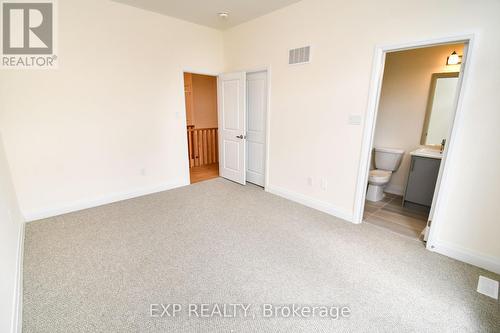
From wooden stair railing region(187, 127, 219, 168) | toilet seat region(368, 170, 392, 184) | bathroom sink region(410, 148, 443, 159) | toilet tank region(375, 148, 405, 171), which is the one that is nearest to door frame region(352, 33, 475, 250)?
toilet seat region(368, 170, 392, 184)

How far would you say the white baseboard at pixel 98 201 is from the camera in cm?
297

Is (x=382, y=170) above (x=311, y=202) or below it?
above

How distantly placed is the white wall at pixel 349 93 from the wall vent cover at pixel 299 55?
81 millimetres

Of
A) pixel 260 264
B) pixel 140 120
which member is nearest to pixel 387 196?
pixel 260 264

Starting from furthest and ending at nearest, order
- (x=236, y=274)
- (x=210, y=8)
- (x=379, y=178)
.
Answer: (x=379, y=178)
(x=210, y=8)
(x=236, y=274)

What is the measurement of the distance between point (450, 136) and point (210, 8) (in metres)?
3.32

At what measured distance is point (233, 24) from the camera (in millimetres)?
3939

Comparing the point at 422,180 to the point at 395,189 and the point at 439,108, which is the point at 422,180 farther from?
the point at 439,108

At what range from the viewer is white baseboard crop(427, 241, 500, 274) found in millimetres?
2087

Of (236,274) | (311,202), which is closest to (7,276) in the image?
(236,274)

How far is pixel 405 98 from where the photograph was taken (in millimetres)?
3689

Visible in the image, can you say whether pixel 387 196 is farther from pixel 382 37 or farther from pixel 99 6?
pixel 99 6

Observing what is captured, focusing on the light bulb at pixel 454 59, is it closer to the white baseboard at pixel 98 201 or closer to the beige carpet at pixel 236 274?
the beige carpet at pixel 236 274

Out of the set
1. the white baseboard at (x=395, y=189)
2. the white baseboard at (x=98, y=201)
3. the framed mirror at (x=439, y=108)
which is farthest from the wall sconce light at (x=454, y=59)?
the white baseboard at (x=98, y=201)
